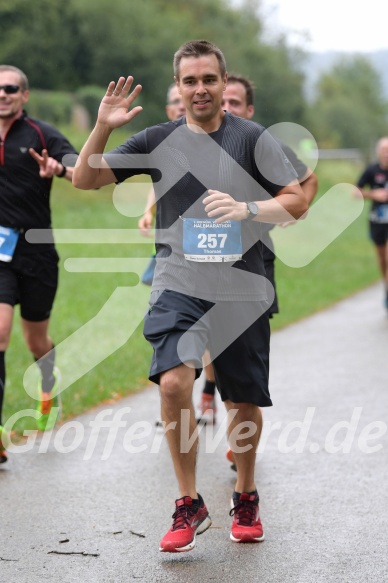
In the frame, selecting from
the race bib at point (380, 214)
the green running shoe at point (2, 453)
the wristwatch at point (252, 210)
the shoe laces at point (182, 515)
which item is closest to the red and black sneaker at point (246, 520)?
the shoe laces at point (182, 515)

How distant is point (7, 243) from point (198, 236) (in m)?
2.05

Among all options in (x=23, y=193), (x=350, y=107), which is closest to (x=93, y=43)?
(x=23, y=193)

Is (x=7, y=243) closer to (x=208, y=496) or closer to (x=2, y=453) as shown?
(x=2, y=453)

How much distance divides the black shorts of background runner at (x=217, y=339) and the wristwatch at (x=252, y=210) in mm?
470

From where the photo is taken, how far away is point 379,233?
14.2 m

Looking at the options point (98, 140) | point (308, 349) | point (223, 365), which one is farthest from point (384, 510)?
point (308, 349)

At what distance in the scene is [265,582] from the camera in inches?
170

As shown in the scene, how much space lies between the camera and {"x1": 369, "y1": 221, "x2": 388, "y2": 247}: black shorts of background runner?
14113 mm

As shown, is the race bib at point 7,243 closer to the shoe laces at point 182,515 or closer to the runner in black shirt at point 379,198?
the shoe laces at point 182,515

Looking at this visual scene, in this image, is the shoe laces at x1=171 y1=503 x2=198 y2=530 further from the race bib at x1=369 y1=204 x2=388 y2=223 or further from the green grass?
the race bib at x1=369 y1=204 x2=388 y2=223

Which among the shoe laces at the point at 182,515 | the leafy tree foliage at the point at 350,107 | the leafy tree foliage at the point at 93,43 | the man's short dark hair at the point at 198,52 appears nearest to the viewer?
the shoe laces at the point at 182,515

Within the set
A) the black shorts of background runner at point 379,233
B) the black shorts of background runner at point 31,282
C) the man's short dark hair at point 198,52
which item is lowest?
the black shorts of background runner at point 379,233

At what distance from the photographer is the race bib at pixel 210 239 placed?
188 inches

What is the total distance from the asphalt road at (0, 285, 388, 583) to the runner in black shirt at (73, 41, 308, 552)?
0.84ft
